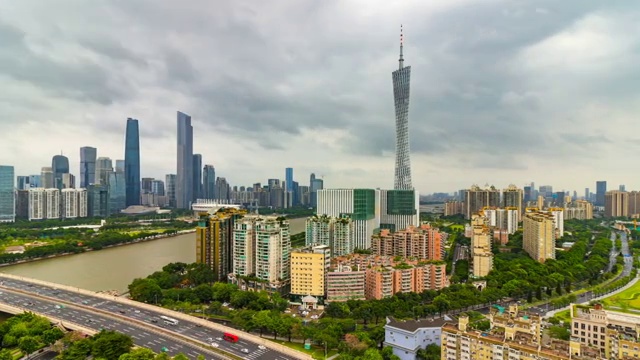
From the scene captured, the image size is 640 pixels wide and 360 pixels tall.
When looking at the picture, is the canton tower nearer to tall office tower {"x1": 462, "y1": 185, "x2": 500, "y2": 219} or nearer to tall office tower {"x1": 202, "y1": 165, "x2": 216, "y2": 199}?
tall office tower {"x1": 462, "y1": 185, "x2": 500, "y2": 219}

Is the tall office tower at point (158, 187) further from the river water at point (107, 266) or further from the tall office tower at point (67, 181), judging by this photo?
the river water at point (107, 266)

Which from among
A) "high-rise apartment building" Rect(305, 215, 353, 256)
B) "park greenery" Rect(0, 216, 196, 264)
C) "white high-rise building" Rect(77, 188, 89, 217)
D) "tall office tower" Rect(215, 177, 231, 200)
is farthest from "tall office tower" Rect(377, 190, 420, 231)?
"tall office tower" Rect(215, 177, 231, 200)

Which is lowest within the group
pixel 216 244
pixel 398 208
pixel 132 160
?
pixel 216 244

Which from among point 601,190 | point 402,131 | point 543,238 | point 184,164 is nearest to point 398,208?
point 402,131

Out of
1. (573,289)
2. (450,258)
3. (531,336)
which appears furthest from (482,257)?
(531,336)

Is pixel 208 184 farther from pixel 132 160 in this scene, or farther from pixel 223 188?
pixel 132 160

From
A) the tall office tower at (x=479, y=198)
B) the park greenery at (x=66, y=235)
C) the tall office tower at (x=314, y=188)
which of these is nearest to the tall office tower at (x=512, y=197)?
the tall office tower at (x=479, y=198)

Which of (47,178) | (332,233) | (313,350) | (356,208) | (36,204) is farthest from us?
(47,178)

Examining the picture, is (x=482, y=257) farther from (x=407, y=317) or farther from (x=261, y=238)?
(x=261, y=238)
